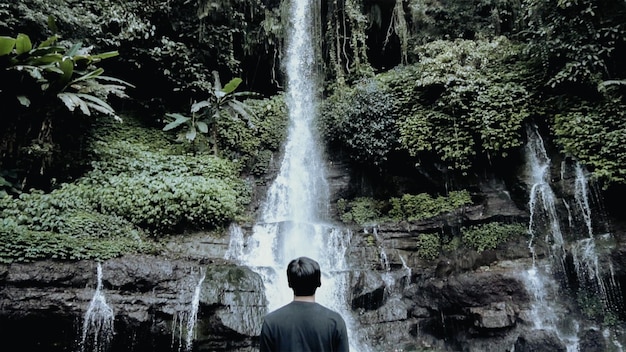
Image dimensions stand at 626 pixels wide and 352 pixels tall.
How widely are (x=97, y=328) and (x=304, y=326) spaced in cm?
537

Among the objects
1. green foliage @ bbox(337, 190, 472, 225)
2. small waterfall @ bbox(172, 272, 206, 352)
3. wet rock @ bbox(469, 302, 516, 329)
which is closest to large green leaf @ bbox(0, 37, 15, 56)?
small waterfall @ bbox(172, 272, 206, 352)

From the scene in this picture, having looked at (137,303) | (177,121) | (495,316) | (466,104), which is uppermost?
(177,121)

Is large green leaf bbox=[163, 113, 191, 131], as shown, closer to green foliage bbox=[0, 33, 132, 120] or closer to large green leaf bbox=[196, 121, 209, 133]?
large green leaf bbox=[196, 121, 209, 133]

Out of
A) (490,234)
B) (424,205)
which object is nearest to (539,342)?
(490,234)

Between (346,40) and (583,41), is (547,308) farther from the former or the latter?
(346,40)

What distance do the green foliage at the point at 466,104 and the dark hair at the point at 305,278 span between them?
7.36m

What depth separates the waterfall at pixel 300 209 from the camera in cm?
749

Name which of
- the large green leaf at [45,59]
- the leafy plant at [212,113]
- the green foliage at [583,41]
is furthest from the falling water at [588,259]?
the large green leaf at [45,59]

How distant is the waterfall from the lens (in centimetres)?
749

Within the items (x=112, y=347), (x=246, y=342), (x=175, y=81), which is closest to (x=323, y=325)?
(x=246, y=342)

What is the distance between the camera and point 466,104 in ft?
29.3

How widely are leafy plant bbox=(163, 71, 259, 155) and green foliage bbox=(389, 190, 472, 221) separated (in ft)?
14.6

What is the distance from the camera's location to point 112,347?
6.01 metres

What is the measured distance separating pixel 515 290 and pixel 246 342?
4.93 metres
